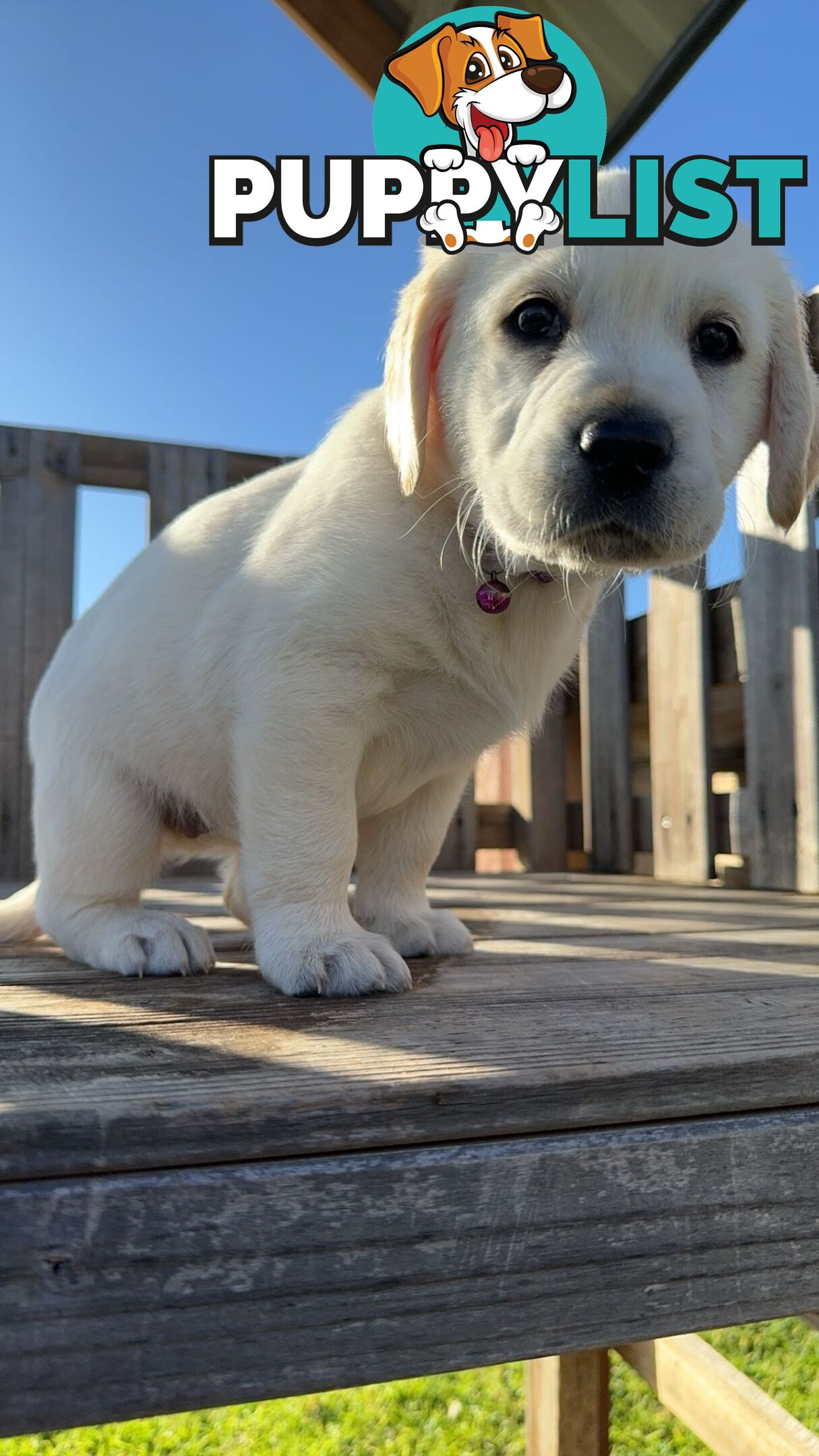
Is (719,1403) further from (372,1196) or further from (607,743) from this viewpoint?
(607,743)

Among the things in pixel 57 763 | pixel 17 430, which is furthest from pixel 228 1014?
pixel 17 430

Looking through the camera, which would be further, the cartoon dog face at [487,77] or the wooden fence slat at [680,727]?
the wooden fence slat at [680,727]

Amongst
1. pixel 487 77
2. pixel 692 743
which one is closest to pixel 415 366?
pixel 487 77

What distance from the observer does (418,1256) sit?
1.10 meters

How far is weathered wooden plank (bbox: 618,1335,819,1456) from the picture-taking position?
2322 mm

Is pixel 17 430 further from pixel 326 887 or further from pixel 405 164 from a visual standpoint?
pixel 326 887

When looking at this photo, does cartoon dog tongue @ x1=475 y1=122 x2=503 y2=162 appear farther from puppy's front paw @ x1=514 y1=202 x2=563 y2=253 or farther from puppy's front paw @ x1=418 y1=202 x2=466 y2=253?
puppy's front paw @ x1=514 y1=202 x2=563 y2=253

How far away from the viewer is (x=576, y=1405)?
2.64 m

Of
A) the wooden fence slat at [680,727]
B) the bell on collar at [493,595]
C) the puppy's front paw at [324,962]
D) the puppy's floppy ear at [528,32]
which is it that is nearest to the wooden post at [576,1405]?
the puppy's front paw at [324,962]

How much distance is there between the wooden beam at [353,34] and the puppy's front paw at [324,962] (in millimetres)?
4395

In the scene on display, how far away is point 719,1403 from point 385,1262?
194 centimetres

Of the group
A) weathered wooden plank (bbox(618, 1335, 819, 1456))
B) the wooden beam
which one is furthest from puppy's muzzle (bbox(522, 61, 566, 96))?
weathered wooden plank (bbox(618, 1335, 819, 1456))

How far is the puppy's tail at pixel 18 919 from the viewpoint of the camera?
2.40 metres

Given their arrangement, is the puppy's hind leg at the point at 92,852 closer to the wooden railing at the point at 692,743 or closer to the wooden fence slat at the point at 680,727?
the wooden railing at the point at 692,743
